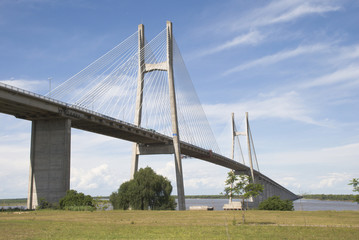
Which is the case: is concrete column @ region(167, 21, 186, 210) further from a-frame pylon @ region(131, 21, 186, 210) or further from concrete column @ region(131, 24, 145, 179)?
concrete column @ region(131, 24, 145, 179)

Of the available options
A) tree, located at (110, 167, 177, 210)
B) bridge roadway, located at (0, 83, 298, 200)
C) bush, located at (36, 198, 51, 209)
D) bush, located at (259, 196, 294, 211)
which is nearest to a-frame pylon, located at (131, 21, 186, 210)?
bridge roadway, located at (0, 83, 298, 200)

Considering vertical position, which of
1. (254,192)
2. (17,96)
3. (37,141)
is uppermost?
(17,96)

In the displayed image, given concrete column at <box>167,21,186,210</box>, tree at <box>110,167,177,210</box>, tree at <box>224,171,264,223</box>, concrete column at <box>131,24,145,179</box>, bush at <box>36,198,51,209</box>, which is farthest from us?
concrete column at <box>131,24,145,179</box>

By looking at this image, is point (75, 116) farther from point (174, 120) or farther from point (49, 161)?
point (174, 120)

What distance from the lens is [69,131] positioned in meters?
46.7

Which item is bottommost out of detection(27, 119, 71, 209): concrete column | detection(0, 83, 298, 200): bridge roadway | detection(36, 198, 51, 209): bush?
detection(36, 198, 51, 209): bush

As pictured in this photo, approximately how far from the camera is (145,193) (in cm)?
5209

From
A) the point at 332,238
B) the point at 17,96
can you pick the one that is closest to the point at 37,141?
the point at 17,96

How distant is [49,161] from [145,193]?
42.3 ft

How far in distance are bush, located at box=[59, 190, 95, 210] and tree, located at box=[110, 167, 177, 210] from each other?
9.77 metres

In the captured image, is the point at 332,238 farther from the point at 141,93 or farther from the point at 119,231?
the point at 141,93

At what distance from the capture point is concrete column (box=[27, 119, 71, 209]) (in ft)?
149

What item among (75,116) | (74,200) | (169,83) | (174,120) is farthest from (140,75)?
(74,200)

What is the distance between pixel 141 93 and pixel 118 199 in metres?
17.9
